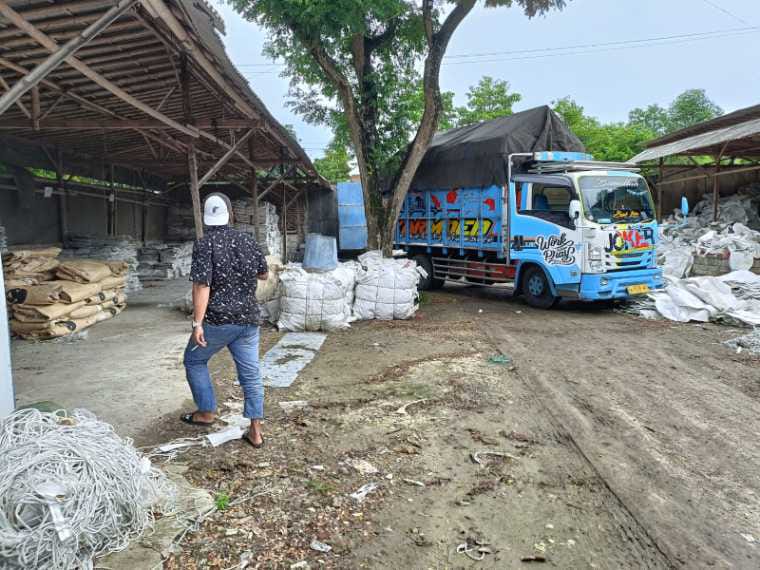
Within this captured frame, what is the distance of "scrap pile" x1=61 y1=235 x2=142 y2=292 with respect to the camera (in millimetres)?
10445

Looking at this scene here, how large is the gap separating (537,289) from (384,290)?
299cm

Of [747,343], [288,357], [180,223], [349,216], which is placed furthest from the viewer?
[349,216]

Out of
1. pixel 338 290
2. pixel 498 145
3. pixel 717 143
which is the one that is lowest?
pixel 338 290

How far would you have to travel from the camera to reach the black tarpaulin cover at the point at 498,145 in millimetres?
9898

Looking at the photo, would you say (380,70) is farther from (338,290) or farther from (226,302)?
(226,302)

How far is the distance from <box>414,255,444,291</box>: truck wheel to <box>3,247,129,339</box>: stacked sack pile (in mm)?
6565

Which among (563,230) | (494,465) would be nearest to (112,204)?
(563,230)

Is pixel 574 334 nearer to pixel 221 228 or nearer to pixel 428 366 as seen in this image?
pixel 428 366

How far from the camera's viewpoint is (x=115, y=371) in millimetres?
5316

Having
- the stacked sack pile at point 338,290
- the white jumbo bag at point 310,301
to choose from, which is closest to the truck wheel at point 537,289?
the stacked sack pile at point 338,290

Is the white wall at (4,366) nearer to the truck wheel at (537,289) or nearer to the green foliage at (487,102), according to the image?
the truck wheel at (537,289)

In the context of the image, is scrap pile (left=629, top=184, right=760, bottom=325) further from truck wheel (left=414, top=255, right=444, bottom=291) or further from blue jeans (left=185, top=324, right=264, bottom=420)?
blue jeans (left=185, top=324, right=264, bottom=420)

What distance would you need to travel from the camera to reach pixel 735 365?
5.96 metres

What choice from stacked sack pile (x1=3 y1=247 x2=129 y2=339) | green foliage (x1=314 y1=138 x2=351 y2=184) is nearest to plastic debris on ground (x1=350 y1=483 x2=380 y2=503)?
stacked sack pile (x1=3 y1=247 x2=129 y2=339)
